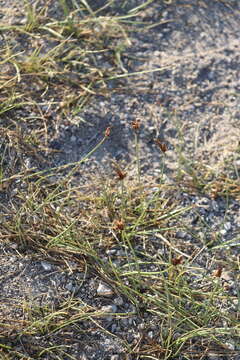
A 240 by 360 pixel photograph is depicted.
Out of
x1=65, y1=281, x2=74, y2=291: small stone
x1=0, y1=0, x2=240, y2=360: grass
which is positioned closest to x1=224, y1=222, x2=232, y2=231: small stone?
x1=0, y1=0, x2=240, y2=360: grass

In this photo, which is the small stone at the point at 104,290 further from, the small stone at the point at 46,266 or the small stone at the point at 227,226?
the small stone at the point at 227,226

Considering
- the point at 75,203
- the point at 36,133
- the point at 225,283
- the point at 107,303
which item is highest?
the point at 36,133

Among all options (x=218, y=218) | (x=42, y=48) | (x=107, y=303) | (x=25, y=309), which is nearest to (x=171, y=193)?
(x=218, y=218)

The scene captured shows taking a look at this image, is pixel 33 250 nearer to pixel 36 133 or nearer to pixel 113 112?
pixel 36 133

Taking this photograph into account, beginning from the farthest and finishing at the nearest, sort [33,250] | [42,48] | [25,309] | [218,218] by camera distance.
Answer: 1. [42,48]
2. [218,218]
3. [33,250]
4. [25,309]

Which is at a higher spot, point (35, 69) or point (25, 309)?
point (35, 69)

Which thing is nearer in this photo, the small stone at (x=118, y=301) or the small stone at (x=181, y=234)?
the small stone at (x=118, y=301)

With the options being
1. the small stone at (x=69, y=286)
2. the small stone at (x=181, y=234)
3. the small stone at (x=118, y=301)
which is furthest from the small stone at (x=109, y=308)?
the small stone at (x=181, y=234)
